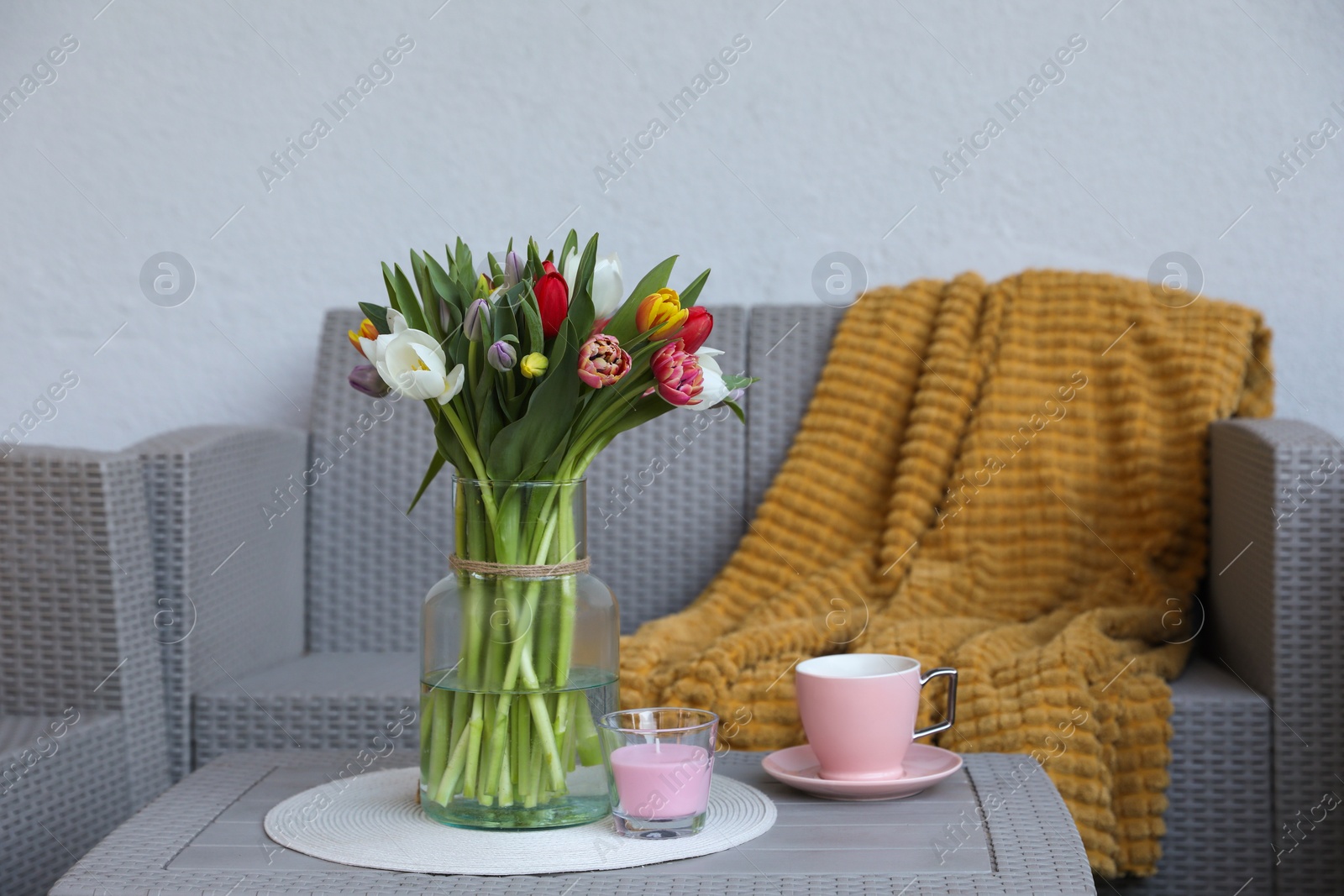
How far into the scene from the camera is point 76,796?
48.8 inches

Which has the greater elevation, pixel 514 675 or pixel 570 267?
pixel 570 267

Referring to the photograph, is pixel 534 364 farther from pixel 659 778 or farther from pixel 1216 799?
pixel 1216 799

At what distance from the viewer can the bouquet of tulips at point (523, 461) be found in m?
0.76

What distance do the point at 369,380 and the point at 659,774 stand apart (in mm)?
296

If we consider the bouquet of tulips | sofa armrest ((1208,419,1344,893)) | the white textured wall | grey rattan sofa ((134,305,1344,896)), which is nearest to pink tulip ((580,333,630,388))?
the bouquet of tulips

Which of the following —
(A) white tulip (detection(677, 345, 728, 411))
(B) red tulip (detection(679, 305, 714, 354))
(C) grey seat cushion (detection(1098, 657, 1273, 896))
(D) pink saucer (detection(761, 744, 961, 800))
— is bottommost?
(C) grey seat cushion (detection(1098, 657, 1273, 896))

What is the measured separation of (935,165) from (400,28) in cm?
83

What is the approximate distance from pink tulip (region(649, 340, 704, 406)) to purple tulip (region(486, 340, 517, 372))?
85 millimetres

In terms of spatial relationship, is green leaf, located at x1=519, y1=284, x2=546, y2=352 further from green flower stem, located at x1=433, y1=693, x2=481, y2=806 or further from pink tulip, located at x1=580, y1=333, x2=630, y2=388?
green flower stem, located at x1=433, y1=693, x2=481, y2=806

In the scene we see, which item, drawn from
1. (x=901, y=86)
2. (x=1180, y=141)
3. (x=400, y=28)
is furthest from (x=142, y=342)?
(x=1180, y=141)

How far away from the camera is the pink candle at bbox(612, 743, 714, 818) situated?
0.74 m

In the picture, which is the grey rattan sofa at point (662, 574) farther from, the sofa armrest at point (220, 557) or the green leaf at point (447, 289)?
the green leaf at point (447, 289)

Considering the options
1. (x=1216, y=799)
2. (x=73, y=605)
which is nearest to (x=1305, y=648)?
(x=1216, y=799)

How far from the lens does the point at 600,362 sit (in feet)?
2.44
